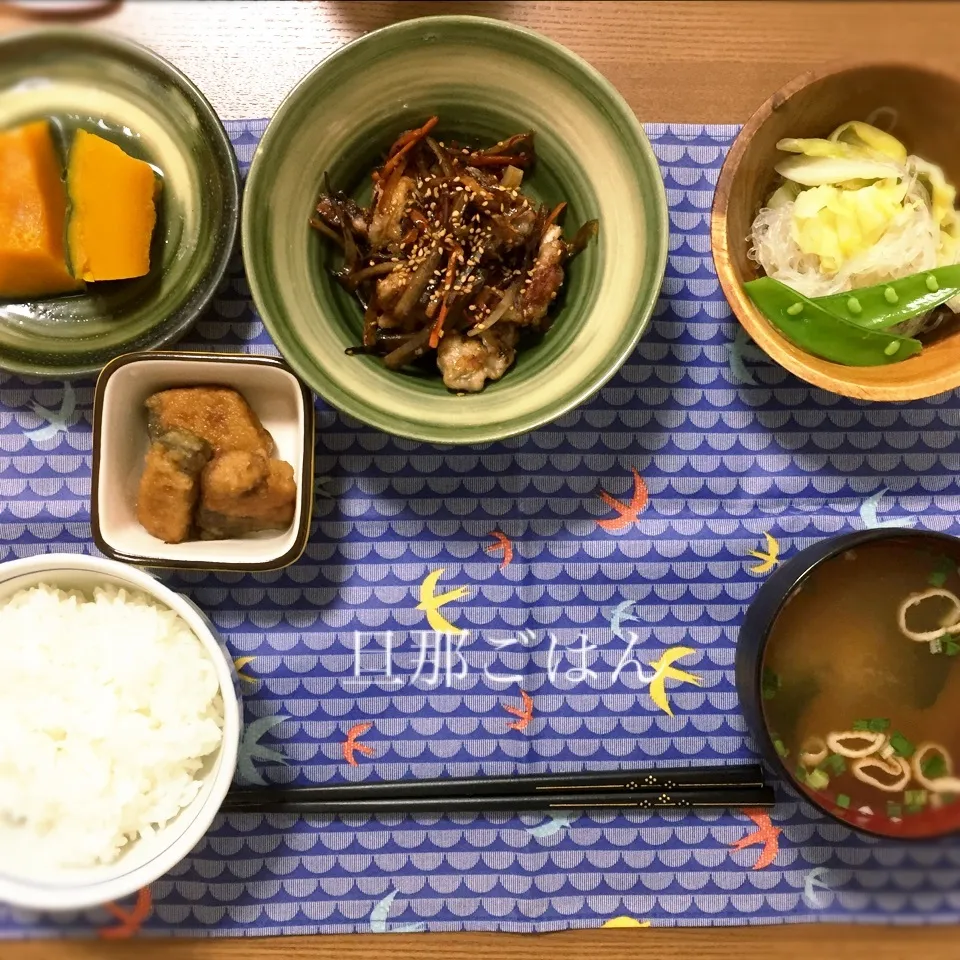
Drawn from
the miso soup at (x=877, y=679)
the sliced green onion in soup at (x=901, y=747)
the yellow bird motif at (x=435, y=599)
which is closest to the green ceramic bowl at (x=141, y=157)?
the yellow bird motif at (x=435, y=599)

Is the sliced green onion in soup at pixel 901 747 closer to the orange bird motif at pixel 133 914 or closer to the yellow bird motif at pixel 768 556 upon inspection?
the yellow bird motif at pixel 768 556

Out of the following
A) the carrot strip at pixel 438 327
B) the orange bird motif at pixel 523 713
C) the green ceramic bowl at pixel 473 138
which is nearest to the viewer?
the green ceramic bowl at pixel 473 138

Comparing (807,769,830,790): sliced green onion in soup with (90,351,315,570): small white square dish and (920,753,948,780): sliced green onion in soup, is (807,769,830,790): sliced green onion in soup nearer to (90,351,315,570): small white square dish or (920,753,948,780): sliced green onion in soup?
(920,753,948,780): sliced green onion in soup

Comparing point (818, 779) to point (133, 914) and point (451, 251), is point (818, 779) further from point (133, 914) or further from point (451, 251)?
point (133, 914)

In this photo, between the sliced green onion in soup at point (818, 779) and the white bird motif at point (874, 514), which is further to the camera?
the white bird motif at point (874, 514)

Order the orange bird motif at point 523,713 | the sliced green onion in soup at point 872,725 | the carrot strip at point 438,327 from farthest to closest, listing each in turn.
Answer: the orange bird motif at point 523,713
the sliced green onion in soup at point 872,725
the carrot strip at point 438,327

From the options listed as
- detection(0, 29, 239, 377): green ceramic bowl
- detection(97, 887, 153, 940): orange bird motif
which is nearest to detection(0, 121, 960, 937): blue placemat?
detection(97, 887, 153, 940): orange bird motif
